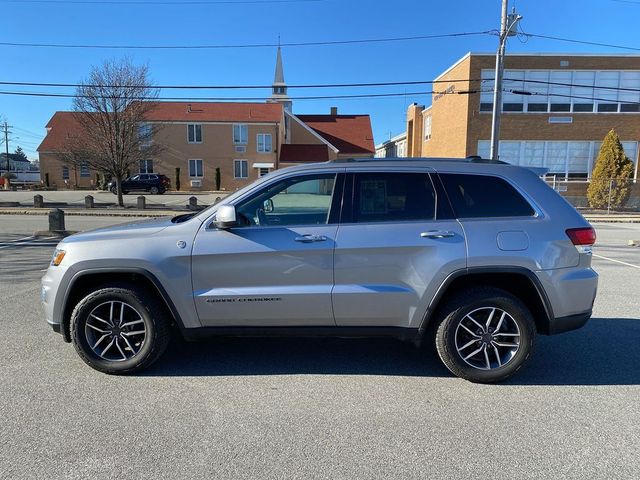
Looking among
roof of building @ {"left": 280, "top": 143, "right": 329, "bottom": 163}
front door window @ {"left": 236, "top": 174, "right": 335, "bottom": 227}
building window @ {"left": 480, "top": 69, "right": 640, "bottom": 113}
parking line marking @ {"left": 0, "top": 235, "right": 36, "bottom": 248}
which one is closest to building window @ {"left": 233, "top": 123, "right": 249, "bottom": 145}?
roof of building @ {"left": 280, "top": 143, "right": 329, "bottom": 163}

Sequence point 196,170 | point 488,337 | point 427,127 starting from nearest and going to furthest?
point 488,337 → point 427,127 → point 196,170

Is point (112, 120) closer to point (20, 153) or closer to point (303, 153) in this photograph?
point (303, 153)

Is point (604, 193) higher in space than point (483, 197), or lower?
higher

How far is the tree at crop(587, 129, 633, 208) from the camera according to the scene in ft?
84.2

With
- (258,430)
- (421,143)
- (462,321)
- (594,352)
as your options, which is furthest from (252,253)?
(421,143)

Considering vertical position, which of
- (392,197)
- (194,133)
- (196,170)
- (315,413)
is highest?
(194,133)

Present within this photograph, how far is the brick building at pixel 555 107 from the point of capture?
89.9 feet

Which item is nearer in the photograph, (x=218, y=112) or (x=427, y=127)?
(x=427, y=127)

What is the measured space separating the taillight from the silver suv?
0.03 ft

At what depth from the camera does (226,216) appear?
3.63 metres

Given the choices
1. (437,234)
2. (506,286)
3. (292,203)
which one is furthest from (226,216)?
(506,286)

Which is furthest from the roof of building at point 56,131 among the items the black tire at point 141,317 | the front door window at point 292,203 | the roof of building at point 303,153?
the front door window at point 292,203

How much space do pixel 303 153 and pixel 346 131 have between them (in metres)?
9.92

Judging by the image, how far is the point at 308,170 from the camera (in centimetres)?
399
